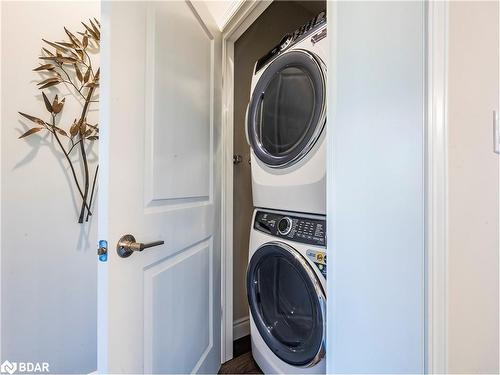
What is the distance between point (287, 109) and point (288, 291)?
0.84 metres

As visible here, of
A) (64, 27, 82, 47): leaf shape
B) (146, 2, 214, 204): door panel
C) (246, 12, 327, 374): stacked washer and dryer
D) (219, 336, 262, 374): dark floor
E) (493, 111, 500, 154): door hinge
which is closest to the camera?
(493, 111, 500, 154): door hinge

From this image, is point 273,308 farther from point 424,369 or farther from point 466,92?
point 466,92

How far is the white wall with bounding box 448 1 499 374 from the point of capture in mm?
463

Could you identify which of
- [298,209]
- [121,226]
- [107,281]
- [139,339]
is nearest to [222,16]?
[298,209]

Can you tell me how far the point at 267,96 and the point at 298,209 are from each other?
1.91ft

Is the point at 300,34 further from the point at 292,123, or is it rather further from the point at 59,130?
the point at 59,130

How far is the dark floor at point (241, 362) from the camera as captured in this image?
1352 millimetres

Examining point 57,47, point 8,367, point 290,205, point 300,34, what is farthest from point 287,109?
point 8,367

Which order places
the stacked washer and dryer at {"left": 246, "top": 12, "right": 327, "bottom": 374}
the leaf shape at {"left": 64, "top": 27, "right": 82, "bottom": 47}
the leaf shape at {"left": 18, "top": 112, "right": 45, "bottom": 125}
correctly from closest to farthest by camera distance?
the stacked washer and dryer at {"left": 246, "top": 12, "right": 327, "bottom": 374} < the leaf shape at {"left": 18, "top": 112, "right": 45, "bottom": 125} < the leaf shape at {"left": 64, "top": 27, "right": 82, "bottom": 47}

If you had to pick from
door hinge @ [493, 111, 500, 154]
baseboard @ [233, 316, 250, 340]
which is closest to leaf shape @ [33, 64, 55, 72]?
door hinge @ [493, 111, 500, 154]

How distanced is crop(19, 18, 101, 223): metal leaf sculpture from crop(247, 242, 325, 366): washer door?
3.06 feet

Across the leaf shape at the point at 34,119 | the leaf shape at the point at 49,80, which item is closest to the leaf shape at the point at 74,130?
the leaf shape at the point at 34,119

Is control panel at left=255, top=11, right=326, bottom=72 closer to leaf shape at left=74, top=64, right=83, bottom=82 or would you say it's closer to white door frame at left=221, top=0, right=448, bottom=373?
white door frame at left=221, top=0, right=448, bottom=373

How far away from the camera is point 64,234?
114 cm
